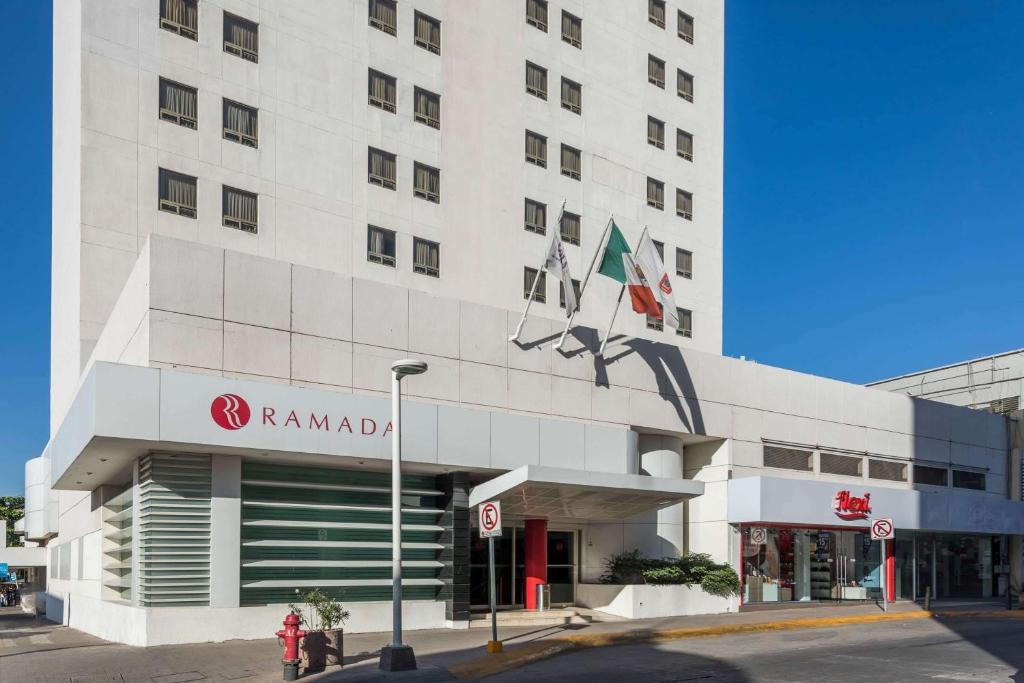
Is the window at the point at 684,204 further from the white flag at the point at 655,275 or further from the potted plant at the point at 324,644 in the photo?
the potted plant at the point at 324,644

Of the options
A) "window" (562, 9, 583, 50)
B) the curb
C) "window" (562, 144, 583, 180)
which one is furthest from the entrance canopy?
"window" (562, 9, 583, 50)

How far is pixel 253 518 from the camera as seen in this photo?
24.3 m

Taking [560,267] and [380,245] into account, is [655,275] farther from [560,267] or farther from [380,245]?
[380,245]

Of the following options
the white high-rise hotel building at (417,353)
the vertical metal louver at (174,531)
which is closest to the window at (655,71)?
the white high-rise hotel building at (417,353)

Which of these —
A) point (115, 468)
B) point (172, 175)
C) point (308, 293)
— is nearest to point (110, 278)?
point (172, 175)

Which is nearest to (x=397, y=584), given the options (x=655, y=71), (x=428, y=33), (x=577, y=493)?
(x=577, y=493)

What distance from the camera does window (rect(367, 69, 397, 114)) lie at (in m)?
37.4

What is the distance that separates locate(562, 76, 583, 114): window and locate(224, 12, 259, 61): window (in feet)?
45.4

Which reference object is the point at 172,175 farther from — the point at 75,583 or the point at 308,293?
the point at 75,583

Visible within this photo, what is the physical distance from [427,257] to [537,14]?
1231 cm

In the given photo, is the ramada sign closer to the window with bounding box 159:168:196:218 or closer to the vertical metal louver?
the vertical metal louver

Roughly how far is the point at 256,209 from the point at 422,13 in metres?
10.8

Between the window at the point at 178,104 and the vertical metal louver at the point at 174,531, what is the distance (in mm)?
14155

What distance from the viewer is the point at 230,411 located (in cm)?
2292
